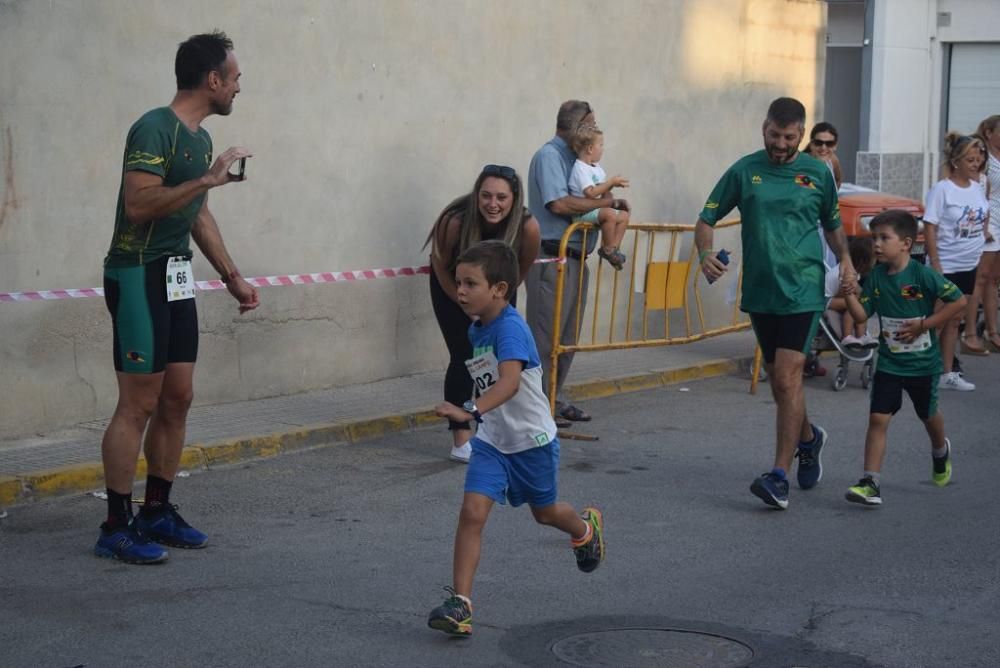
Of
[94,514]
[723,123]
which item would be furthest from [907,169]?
[94,514]

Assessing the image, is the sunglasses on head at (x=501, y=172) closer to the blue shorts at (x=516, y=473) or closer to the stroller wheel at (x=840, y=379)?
the blue shorts at (x=516, y=473)

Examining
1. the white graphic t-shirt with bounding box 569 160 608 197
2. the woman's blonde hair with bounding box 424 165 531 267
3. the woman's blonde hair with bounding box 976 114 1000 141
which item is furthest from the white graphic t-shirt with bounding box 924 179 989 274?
the woman's blonde hair with bounding box 424 165 531 267

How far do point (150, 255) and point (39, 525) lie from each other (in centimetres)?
161

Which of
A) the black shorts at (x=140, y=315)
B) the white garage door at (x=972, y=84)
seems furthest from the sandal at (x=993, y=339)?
the white garage door at (x=972, y=84)

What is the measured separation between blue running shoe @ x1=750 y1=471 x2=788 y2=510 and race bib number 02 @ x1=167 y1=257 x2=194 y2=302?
291 centimetres

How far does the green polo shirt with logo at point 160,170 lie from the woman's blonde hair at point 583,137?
400 cm

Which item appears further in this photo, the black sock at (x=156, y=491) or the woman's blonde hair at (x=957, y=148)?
the woman's blonde hair at (x=957, y=148)

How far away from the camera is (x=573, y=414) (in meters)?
10.3

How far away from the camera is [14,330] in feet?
29.3

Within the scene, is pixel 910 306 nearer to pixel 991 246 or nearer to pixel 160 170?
pixel 160 170

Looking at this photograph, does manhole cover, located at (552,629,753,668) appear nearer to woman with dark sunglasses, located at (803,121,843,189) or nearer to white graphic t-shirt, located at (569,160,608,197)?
white graphic t-shirt, located at (569,160,608,197)

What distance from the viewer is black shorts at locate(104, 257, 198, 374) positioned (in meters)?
6.56

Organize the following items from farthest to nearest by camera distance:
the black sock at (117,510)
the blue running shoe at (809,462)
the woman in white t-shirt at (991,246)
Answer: the woman in white t-shirt at (991,246) < the blue running shoe at (809,462) < the black sock at (117,510)

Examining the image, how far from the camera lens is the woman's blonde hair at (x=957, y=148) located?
12.1 metres
